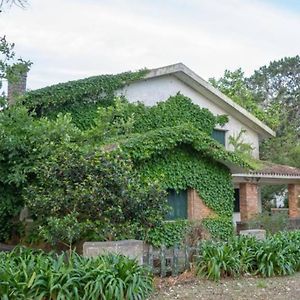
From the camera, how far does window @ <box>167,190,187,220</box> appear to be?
49.1 feet

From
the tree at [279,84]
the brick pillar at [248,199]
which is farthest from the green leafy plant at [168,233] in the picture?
the tree at [279,84]

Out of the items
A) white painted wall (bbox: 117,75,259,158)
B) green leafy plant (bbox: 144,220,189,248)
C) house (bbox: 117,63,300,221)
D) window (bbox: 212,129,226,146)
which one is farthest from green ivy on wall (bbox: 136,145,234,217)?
window (bbox: 212,129,226,146)

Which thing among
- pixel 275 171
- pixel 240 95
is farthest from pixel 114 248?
pixel 240 95

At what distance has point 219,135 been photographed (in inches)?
910

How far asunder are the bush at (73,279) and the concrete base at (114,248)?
692 millimetres

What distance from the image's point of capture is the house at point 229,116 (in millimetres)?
19953

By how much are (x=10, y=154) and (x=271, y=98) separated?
46404 mm

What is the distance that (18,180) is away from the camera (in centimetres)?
1170

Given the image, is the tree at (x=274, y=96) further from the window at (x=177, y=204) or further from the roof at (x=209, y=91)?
the window at (x=177, y=204)

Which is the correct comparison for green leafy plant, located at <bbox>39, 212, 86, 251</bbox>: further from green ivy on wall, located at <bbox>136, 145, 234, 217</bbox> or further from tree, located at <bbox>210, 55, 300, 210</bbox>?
tree, located at <bbox>210, 55, 300, 210</bbox>

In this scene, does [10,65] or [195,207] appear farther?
[195,207]

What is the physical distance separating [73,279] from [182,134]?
25.0 feet

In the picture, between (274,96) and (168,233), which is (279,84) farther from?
(168,233)

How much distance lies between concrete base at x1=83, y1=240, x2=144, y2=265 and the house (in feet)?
25.4
